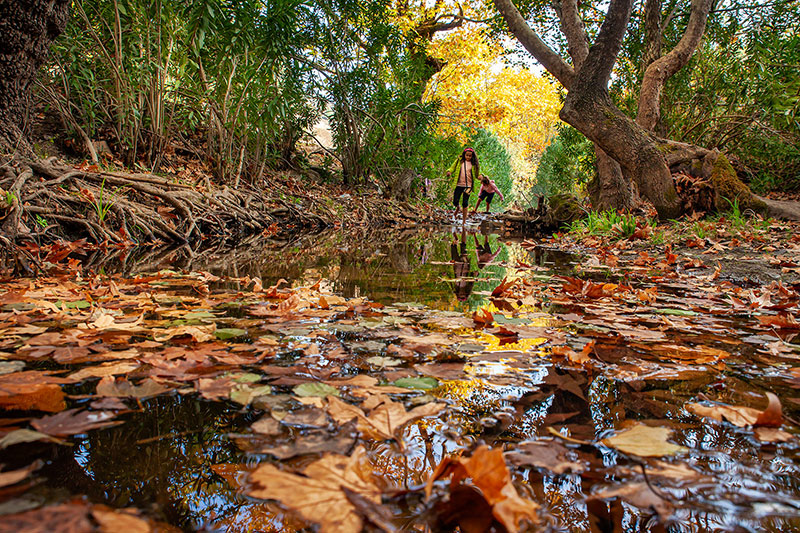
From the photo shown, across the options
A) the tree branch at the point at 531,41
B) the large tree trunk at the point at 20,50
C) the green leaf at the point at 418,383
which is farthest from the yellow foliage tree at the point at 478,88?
the green leaf at the point at 418,383

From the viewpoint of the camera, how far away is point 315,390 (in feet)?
3.10

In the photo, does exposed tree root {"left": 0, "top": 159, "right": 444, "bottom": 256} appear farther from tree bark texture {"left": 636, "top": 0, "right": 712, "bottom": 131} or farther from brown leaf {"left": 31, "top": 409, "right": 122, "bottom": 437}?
tree bark texture {"left": 636, "top": 0, "right": 712, "bottom": 131}

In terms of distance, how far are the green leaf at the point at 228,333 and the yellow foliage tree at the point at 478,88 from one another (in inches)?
577

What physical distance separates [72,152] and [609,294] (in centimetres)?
782

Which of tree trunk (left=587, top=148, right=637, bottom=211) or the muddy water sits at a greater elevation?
tree trunk (left=587, top=148, right=637, bottom=211)

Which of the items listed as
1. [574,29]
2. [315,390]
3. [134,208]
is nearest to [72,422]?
[315,390]

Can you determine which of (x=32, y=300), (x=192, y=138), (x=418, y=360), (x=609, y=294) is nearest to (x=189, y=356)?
(x=418, y=360)

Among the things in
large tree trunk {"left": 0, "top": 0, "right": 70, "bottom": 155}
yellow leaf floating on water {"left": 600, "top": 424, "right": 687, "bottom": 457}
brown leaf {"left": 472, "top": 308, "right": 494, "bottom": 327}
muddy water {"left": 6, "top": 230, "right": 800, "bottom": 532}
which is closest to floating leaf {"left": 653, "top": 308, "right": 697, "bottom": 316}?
muddy water {"left": 6, "top": 230, "right": 800, "bottom": 532}

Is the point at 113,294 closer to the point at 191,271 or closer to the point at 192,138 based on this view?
the point at 191,271

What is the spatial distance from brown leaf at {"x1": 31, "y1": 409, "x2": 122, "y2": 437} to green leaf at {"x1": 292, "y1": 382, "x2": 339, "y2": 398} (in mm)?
324

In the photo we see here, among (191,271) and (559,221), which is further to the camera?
(559,221)

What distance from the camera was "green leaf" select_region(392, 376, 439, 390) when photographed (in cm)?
100

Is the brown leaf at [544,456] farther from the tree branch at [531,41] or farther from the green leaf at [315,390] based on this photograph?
the tree branch at [531,41]

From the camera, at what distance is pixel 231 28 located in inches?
247
